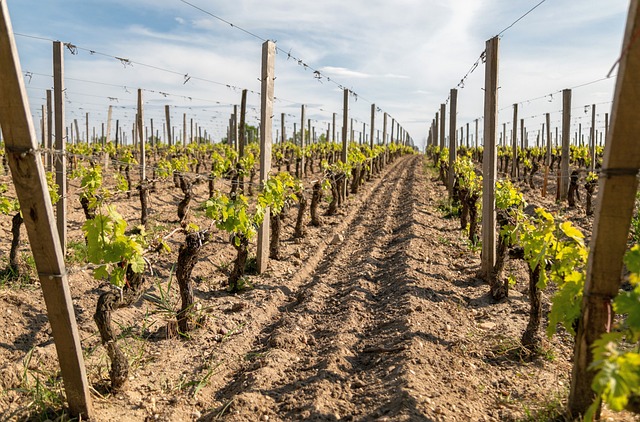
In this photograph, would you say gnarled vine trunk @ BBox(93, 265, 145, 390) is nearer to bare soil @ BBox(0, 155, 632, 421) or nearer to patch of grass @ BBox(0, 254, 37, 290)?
bare soil @ BBox(0, 155, 632, 421)

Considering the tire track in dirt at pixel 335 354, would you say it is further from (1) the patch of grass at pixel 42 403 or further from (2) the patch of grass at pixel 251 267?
(1) the patch of grass at pixel 42 403

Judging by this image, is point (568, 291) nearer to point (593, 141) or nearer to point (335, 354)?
point (335, 354)

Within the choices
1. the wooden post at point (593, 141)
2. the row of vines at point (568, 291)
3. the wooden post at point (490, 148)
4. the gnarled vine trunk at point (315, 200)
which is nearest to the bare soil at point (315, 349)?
the row of vines at point (568, 291)

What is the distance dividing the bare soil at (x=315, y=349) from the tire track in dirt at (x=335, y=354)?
2 centimetres

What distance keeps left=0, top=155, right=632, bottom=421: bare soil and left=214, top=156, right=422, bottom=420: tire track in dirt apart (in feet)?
0.05

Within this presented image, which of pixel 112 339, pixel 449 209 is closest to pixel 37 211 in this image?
pixel 112 339

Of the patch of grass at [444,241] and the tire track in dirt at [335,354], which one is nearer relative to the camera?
the tire track in dirt at [335,354]

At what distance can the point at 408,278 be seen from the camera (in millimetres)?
6562

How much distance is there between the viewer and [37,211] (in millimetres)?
2963

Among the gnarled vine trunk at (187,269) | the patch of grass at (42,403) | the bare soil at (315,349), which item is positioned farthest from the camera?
the gnarled vine trunk at (187,269)

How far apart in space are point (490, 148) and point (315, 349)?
141 inches

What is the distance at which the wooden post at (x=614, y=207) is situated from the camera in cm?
249

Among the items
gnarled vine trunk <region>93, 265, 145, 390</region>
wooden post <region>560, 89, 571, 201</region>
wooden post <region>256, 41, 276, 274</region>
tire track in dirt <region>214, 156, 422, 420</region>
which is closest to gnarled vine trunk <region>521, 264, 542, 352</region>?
tire track in dirt <region>214, 156, 422, 420</region>

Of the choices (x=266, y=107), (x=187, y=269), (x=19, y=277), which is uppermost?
(x=266, y=107)
